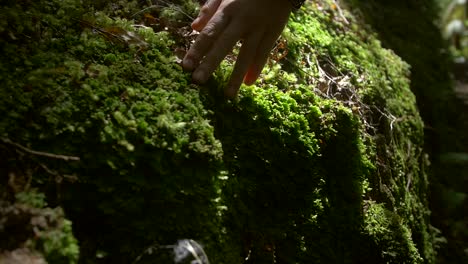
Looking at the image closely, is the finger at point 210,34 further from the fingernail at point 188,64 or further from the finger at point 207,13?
the finger at point 207,13

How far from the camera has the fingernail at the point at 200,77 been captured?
7.74 ft

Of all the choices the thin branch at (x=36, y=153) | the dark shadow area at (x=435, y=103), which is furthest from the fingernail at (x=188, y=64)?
the dark shadow area at (x=435, y=103)

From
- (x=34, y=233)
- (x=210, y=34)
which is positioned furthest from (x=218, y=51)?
(x=34, y=233)

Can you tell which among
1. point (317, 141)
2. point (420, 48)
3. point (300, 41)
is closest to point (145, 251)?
point (317, 141)

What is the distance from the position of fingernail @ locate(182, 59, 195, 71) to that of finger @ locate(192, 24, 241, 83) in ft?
0.25

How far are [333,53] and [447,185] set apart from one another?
340 centimetres

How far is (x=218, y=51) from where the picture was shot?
2307 millimetres

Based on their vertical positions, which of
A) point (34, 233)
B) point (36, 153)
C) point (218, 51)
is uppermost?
point (218, 51)

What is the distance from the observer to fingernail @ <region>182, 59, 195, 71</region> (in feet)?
7.92

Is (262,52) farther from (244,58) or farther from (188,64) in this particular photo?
(188,64)

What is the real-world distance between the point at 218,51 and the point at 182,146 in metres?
0.63

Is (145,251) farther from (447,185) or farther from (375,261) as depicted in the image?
(447,185)

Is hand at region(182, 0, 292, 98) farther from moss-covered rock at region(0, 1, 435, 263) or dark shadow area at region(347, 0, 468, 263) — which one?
dark shadow area at region(347, 0, 468, 263)

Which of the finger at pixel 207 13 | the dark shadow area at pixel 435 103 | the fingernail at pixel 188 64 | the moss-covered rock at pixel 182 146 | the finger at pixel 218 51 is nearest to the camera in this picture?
the moss-covered rock at pixel 182 146
